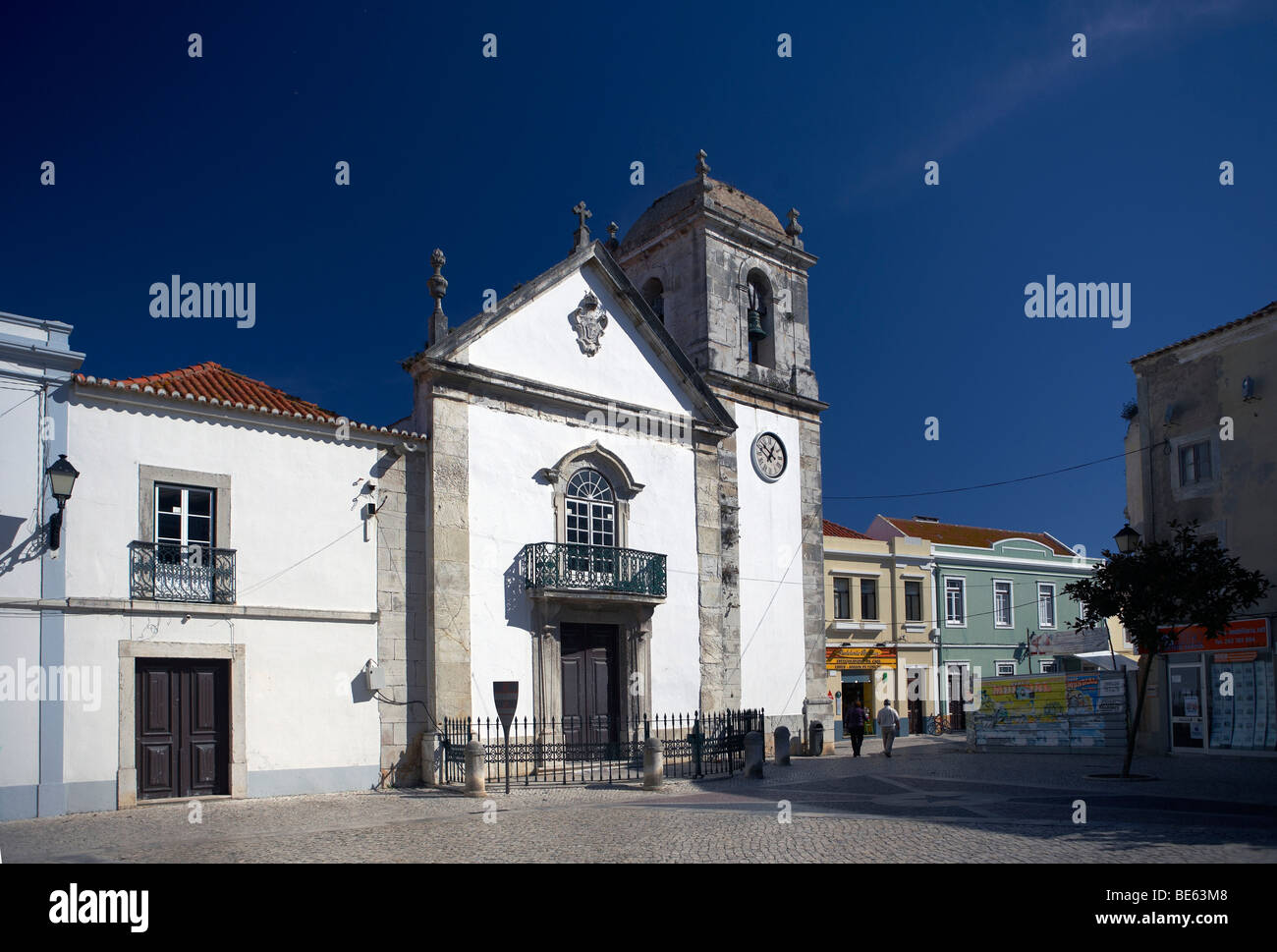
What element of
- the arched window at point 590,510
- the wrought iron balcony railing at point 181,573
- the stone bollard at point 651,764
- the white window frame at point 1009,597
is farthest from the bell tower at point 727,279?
the white window frame at point 1009,597

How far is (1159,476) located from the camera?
72.5 ft

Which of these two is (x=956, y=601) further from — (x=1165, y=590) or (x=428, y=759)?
(x=428, y=759)

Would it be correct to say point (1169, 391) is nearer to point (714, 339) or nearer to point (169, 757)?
point (714, 339)

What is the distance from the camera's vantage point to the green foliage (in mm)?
16531

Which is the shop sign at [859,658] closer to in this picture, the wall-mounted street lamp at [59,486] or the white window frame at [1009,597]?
the white window frame at [1009,597]

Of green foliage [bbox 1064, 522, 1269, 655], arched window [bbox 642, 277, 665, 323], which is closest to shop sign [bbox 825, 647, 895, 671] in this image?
arched window [bbox 642, 277, 665, 323]

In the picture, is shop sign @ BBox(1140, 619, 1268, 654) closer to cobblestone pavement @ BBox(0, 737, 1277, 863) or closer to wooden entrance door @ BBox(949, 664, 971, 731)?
cobblestone pavement @ BBox(0, 737, 1277, 863)

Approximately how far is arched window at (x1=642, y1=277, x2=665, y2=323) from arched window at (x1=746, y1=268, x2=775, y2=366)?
191cm

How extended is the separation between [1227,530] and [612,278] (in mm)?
12548

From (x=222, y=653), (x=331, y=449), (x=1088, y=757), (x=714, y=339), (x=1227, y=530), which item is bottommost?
(x=1088, y=757)

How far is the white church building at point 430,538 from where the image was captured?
1313 centimetres

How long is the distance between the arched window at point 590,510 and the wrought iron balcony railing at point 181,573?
5962 millimetres
